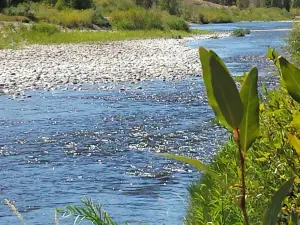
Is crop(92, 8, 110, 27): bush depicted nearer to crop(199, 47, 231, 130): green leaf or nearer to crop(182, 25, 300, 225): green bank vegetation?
crop(182, 25, 300, 225): green bank vegetation

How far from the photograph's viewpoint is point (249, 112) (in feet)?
3.12

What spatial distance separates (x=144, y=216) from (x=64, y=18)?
117 ft

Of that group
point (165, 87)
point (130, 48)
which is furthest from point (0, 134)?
point (130, 48)

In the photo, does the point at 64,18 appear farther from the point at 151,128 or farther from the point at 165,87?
the point at 151,128

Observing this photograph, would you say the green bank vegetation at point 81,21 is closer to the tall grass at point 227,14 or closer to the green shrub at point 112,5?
the green shrub at point 112,5

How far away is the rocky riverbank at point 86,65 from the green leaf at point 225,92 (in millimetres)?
14917

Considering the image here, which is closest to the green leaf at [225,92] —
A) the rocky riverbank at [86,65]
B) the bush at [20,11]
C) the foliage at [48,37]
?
the rocky riverbank at [86,65]

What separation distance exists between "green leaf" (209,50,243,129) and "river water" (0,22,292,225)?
15.6 feet

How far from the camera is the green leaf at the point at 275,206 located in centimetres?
87

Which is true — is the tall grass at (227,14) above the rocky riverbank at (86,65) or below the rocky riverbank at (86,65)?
below

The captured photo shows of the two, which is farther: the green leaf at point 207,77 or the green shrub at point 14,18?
the green shrub at point 14,18

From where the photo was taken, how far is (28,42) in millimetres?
30766

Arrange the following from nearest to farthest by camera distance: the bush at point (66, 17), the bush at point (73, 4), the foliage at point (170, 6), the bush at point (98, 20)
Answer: the bush at point (66, 17)
the bush at point (98, 20)
the bush at point (73, 4)
the foliage at point (170, 6)

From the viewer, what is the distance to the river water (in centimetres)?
664
